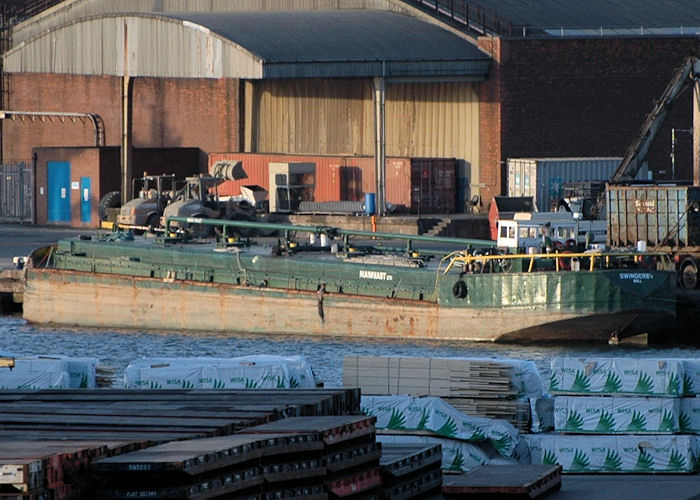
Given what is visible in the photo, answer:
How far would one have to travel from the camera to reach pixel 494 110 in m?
58.7

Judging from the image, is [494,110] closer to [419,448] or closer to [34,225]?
[34,225]

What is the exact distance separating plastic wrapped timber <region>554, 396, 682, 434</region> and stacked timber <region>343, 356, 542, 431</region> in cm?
56

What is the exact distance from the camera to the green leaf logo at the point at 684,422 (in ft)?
74.3

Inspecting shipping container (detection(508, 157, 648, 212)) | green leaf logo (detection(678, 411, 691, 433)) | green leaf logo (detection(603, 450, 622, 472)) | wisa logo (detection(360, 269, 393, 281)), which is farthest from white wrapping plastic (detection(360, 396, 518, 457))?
shipping container (detection(508, 157, 648, 212))

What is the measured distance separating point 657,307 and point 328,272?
25.9ft

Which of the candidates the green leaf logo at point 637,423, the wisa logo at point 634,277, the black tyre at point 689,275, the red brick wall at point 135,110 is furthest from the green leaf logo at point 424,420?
the red brick wall at point 135,110

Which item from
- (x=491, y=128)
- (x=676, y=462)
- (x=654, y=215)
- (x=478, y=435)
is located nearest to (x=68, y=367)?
(x=478, y=435)

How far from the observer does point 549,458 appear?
22312 mm

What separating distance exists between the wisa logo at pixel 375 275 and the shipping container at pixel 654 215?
6888 millimetres

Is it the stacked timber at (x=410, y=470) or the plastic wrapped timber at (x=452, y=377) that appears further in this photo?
the plastic wrapped timber at (x=452, y=377)

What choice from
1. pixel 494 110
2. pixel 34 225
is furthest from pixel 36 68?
pixel 494 110

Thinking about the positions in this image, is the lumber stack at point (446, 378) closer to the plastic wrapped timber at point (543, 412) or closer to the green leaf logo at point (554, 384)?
the plastic wrapped timber at point (543, 412)

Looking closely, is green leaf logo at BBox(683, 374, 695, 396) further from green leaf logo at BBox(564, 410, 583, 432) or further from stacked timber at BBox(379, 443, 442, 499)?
stacked timber at BBox(379, 443, 442, 499)

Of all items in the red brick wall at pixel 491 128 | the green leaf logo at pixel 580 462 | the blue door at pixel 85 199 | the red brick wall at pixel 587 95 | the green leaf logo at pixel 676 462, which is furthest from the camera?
the blue door at pixel 85 199
